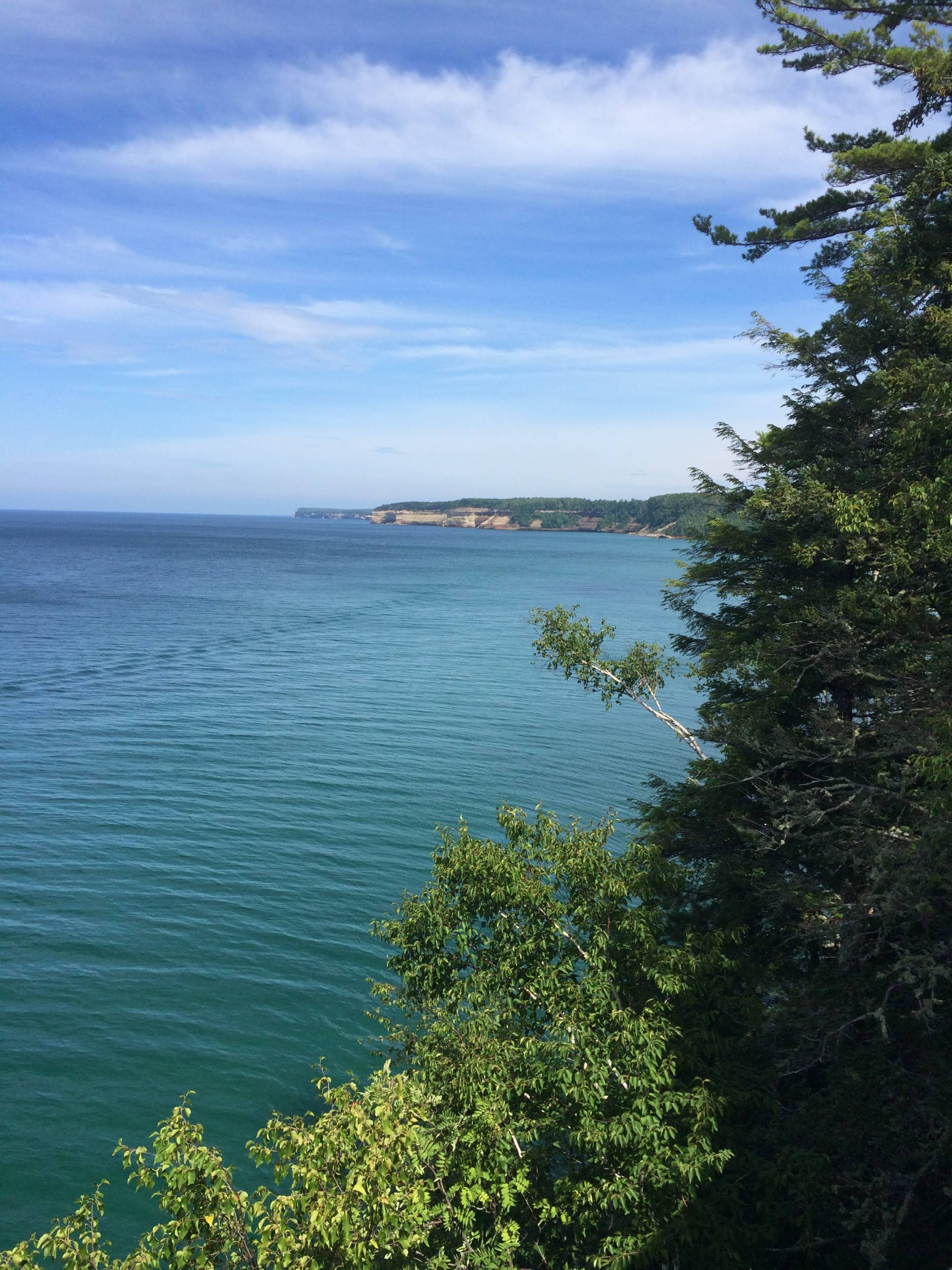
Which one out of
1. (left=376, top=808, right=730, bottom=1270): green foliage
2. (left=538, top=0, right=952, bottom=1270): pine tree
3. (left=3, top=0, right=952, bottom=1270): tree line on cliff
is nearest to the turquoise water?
(left=3, top=0, right=952, bottom=1270): tree line on cliff

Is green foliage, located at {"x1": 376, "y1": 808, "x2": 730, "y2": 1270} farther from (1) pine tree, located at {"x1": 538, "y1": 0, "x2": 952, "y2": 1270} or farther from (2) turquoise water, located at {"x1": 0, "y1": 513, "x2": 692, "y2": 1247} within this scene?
(2) turquoise water, located at {"x1": 0, "y1": 513, "x2": 692, "y2": 1247}

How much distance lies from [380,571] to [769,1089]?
133 meters

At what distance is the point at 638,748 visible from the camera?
43594 millimetres

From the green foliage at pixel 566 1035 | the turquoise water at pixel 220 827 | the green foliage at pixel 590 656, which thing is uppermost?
the green foliage at pixel 590 656

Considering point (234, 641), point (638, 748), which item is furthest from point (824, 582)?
point (234, 641)

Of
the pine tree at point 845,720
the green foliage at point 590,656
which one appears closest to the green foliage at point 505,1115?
the pine tree at point 845,720

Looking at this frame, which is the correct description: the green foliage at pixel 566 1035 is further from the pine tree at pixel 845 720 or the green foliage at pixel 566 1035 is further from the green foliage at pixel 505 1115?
the pine tree at pixel 845 720

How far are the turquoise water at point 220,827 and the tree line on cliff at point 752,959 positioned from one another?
2.37 m

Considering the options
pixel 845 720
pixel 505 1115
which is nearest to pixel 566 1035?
pixel 505 1115

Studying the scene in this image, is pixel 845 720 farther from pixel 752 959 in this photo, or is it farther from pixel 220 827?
pixel 220 827

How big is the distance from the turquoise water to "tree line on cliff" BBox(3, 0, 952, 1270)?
93.4 inches

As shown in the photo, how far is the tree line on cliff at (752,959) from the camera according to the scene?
379 inches

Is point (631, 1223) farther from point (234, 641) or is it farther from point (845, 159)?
point (234, 641)

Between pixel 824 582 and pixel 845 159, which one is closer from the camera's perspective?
pixel 824 582
